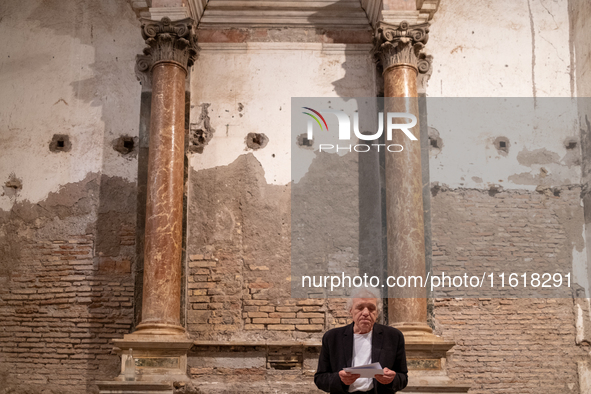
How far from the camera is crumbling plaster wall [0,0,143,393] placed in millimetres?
7113

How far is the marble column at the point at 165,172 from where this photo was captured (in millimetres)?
6641

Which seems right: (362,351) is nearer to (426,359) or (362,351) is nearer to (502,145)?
(426,359)

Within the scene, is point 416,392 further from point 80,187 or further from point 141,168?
point 80,187

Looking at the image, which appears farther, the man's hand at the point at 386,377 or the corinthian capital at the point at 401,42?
the corinthian capital at the point at 401,42

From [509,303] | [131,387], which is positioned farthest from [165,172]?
[509,303]

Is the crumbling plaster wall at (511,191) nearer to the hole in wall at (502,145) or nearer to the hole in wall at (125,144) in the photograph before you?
the hole in wall at (502,145)

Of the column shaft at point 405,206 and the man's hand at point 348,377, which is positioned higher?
the column shaft at point 405,206

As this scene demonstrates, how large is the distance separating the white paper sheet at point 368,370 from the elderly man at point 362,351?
132 millimetres

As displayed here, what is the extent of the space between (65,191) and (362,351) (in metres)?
4.54

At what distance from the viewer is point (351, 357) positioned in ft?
13.5

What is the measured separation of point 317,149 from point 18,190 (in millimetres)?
3302

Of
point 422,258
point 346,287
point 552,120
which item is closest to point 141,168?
point 346,287

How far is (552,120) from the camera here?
778 cm

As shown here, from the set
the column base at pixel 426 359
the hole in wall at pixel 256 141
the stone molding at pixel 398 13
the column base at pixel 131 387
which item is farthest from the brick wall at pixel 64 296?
the stone molding at pixel 398 13
